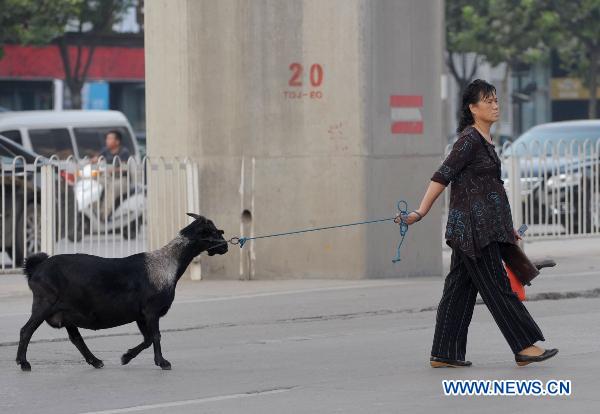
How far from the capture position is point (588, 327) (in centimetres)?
1236

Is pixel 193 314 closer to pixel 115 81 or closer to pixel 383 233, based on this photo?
pixel 383 233

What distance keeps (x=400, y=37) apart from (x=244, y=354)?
6020mm

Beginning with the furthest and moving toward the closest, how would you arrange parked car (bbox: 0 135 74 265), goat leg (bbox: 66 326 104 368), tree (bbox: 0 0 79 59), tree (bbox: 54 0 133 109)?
1. tree (bbox: 54 0 133 109)
2. tree (bbox: 0 0 79 59)
3. parked car (bbox: 0 135 74 265)
4. goat leg (bbox: 66 326 104 368)

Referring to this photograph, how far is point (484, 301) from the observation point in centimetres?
984

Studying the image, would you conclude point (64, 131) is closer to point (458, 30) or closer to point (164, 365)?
point (164, 365)

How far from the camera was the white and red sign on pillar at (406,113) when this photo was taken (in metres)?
16.3

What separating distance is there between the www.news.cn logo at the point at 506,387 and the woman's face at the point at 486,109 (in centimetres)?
169

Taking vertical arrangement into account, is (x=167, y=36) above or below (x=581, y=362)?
above

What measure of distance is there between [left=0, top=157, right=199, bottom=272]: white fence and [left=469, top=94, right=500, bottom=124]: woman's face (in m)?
6.86

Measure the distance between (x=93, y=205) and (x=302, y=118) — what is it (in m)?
3.30

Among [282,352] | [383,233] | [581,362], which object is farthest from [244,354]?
[383,233]

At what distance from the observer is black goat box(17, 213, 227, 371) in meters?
10.1

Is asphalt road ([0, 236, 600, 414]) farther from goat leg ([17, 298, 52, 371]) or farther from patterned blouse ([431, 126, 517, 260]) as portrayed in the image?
patterned blouse ([431, 126, 517, 260])

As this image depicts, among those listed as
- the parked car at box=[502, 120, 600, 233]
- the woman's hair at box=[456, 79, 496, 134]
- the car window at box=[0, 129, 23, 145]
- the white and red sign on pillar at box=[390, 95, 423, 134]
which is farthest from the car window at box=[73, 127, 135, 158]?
the woman's hair at box=[456, 79, 496, 134]
